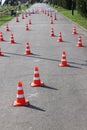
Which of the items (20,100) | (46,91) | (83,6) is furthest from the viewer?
(83,6)

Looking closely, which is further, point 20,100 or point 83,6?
point 83,6

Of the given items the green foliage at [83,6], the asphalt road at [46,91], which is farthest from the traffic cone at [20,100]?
the green foliage at [83,6]

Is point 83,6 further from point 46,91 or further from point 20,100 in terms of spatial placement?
point 20,100

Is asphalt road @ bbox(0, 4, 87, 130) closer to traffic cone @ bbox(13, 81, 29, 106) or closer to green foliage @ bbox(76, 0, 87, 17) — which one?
traffic cone @ bbox(13, 81, 29, 106)

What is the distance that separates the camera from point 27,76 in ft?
40.2

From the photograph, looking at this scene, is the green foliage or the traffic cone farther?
the green foliage

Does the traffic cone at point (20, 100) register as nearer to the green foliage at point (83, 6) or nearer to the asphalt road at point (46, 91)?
the asphalt road at point (46, 91)

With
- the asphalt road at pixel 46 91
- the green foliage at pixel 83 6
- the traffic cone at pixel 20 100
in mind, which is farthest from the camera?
the green foliage at pixel 83 6

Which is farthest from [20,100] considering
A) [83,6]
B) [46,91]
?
[83,6]

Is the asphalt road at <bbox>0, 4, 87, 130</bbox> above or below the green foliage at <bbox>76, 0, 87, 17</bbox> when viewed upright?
above

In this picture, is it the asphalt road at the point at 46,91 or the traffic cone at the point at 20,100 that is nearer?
the asphalt road at the point at 46,91

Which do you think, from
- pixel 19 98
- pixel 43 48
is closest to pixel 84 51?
pixel 43 48

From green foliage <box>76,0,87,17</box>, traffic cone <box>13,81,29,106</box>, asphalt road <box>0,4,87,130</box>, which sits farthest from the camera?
green foliage <box>76,0,87,17</box>

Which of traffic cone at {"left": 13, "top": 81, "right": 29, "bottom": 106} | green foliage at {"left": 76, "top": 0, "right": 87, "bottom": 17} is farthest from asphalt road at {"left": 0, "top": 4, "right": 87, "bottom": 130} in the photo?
green foliage at {"left": 76, "top": 0, "right": 87, "bottom": 17}
